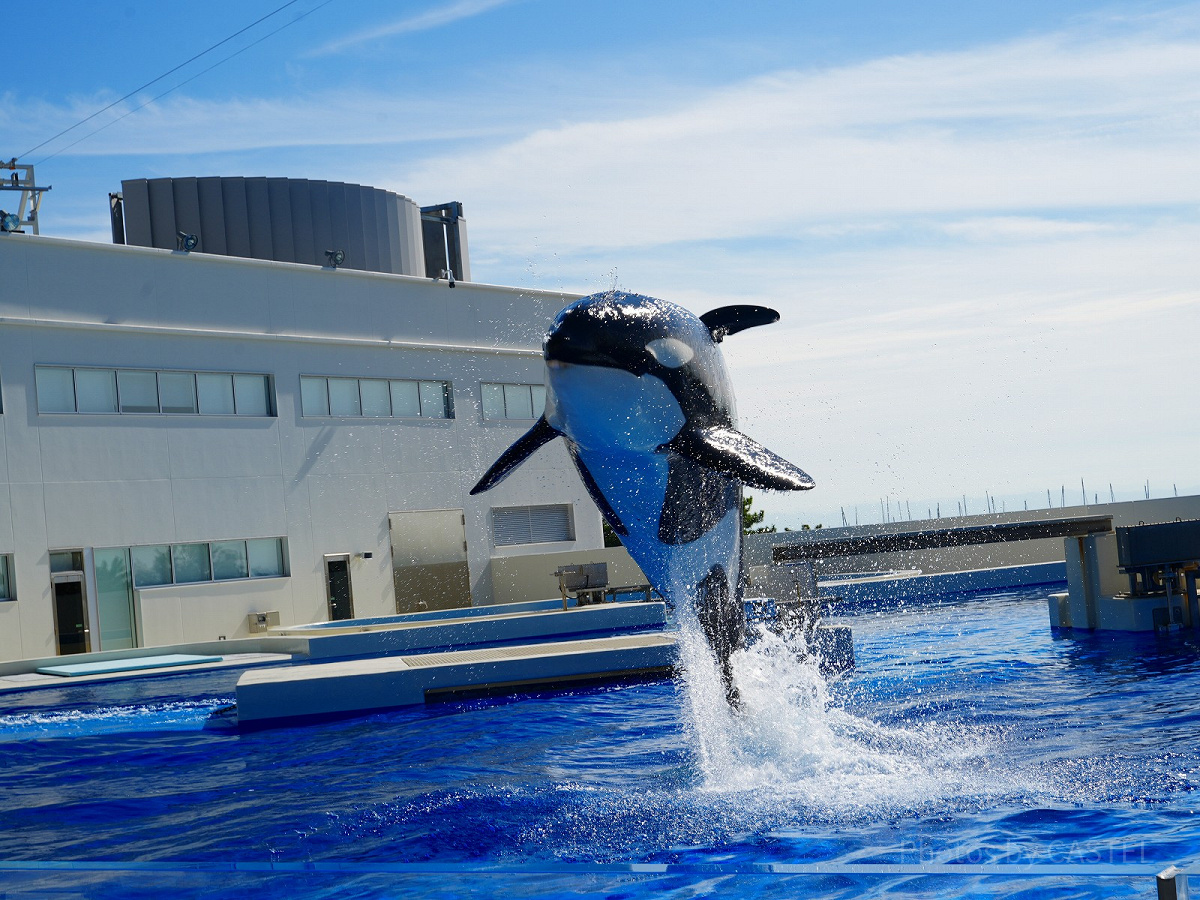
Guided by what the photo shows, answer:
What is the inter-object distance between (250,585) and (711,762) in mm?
16331

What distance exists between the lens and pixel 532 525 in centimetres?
2753

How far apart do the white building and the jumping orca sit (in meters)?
16.9

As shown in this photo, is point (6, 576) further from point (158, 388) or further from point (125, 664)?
point (158, 388)

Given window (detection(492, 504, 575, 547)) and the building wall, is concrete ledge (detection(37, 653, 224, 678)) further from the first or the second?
window (detection(492, 504, 575, 547))

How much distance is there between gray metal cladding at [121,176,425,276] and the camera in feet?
80.6

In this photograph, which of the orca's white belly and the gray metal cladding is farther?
the gray metal cladding

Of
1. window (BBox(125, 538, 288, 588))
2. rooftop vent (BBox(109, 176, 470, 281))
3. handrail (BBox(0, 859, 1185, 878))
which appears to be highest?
rooftop vent (BBox(109, 176, 470, 281))

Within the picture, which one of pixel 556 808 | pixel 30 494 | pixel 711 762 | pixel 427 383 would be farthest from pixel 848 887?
pixel 427 383

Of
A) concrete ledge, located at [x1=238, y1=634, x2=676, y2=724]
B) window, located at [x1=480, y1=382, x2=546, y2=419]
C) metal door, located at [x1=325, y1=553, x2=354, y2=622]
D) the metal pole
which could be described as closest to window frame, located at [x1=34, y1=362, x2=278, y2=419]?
metal door, located at [x1=325, y1=553, x2=354, y2=622]

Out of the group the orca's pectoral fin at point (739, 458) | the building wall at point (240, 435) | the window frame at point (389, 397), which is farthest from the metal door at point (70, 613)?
the orca's pectoral fin at point (739, 458)

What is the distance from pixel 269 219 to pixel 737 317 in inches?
843

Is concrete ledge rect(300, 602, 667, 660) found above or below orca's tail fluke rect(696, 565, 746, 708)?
below

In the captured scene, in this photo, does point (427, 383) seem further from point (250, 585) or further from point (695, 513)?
point (695, 513)

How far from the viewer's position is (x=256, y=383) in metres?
22.8
